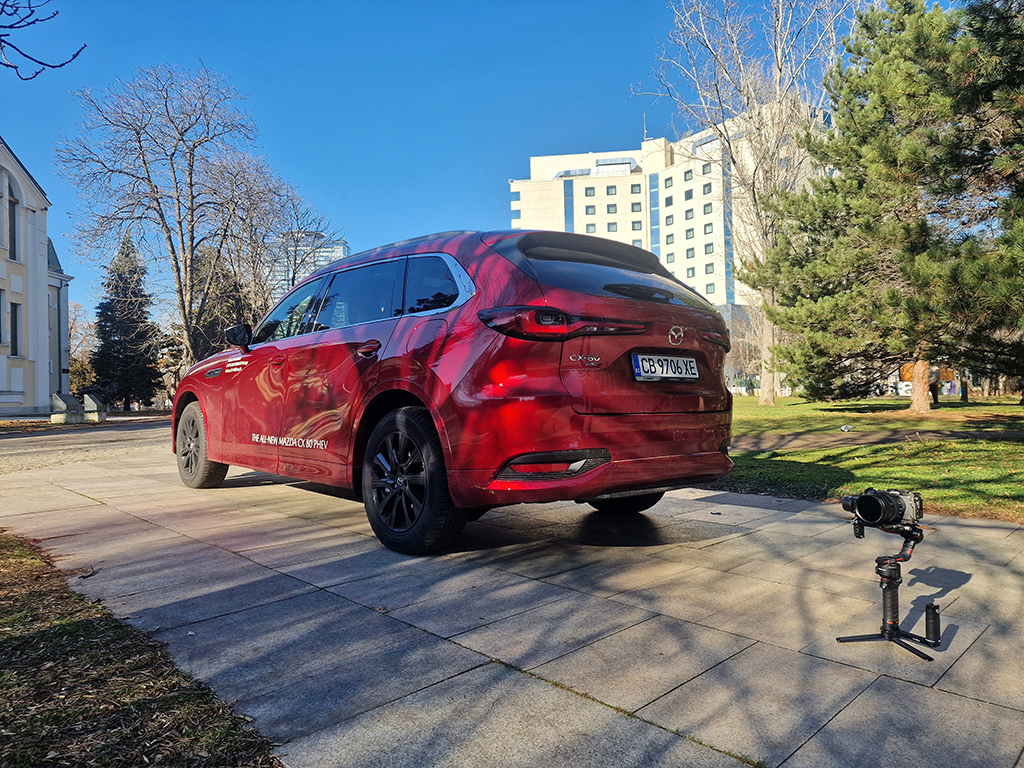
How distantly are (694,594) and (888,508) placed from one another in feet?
3.20

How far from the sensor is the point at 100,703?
206 centimetres

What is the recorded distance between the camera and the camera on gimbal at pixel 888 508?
8.51ft

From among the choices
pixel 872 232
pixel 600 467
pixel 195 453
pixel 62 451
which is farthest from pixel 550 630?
pixel 62 451

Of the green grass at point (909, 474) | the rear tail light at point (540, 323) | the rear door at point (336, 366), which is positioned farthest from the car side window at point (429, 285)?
the green grass at point (909, 474)

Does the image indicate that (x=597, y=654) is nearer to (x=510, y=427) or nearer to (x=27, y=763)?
(x=510, y=427)

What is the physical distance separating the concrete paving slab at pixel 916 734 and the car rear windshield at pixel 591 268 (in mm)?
2169

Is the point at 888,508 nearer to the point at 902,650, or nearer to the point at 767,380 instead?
the point at 902,650

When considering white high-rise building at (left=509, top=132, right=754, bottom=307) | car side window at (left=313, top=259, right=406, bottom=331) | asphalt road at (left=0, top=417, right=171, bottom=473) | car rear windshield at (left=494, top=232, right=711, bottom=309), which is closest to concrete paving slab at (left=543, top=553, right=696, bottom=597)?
car rear windshield at (left=494, top=232, right=711, bottom=309)

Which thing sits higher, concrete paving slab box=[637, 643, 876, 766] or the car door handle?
the car door handle

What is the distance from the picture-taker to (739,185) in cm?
2783

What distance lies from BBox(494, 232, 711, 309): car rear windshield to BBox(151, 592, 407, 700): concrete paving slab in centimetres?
183

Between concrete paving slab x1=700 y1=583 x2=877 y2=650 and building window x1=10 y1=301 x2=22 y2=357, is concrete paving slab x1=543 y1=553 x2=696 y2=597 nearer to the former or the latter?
concrete paving slab x1=700 y1=583 x2=877 y2=650

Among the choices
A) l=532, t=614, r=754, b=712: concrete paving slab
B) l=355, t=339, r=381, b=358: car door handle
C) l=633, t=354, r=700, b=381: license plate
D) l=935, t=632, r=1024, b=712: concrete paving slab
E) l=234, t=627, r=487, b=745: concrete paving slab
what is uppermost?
l=355, t=339, r=381, b=358: car door handle

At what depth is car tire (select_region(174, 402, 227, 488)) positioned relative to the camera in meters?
6.41
